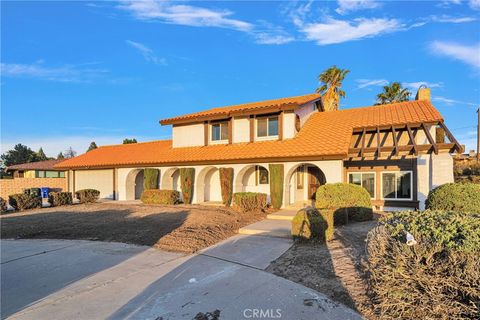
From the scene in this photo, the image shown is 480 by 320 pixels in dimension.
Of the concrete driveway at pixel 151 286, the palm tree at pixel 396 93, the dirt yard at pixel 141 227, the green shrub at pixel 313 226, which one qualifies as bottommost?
the dirt yard at pixel 141 227

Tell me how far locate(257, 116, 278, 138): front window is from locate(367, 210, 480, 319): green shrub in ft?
41.2

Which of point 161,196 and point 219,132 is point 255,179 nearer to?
point 219,132

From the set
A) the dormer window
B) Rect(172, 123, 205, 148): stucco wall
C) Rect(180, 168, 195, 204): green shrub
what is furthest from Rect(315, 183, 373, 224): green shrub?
Rect(172, 123, 205, 148): stucco wall

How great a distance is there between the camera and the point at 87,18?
1254cm

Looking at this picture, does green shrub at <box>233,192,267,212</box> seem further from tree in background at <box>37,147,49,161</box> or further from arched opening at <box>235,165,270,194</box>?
tree in background at <box>37,147,49,161</box>

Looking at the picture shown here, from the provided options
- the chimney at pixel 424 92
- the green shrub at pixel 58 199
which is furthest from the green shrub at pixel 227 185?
the chimney at pixel 424 92

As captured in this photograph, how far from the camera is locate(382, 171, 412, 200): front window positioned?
45.3 ft

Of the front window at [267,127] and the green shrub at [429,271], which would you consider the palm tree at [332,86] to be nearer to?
the front window at [267,127]

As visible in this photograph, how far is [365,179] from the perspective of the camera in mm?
14734

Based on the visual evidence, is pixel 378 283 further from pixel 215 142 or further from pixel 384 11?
pixel 215 142

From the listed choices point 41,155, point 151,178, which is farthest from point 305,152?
point 41,155

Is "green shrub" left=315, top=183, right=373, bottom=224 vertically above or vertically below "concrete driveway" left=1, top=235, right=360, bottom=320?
above

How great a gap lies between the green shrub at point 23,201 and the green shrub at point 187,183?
867 centimetres

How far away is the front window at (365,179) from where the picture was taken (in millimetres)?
14570
